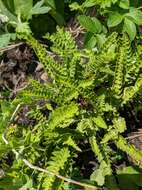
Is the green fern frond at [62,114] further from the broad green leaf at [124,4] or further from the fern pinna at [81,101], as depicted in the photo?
the broad green leaf at [124,4]

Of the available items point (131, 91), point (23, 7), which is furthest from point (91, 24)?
point (23, 7)

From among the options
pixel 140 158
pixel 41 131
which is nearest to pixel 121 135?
pixel 140 158

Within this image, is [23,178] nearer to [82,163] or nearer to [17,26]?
[82,163]

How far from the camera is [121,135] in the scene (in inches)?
101

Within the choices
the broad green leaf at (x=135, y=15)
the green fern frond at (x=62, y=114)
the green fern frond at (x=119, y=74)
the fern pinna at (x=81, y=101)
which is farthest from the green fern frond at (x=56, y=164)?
the broad green leaf at (x=135, y=15)

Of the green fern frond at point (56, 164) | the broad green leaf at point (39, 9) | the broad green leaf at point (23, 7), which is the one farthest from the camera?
the broad green leaf at point (23, 7)

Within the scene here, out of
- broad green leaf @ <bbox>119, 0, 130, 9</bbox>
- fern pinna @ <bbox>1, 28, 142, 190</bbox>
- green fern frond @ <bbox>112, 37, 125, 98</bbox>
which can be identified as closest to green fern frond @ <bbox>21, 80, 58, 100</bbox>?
fern pinna @ <bbox>1, 28, 142, 190</bbox>

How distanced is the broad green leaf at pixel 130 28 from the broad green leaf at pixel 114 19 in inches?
A: 1.5

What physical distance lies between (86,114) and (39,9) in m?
0.73

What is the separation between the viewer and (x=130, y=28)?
97.7 inches

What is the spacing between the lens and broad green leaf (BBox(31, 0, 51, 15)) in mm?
2797

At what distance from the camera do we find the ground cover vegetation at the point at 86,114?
8.02 feet

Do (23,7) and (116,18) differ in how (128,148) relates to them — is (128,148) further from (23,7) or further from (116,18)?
(23,7)

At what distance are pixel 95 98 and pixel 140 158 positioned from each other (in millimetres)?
407
